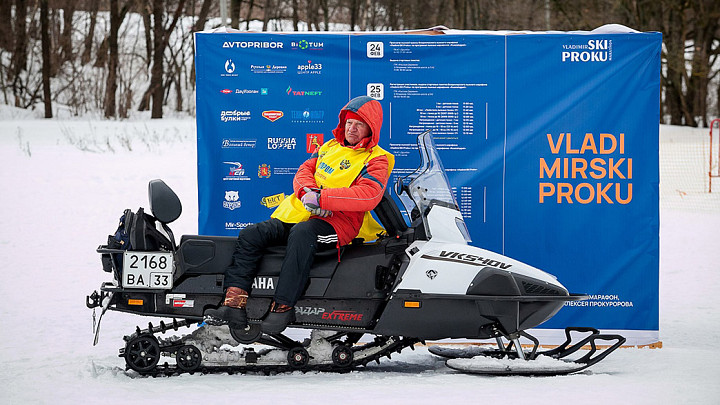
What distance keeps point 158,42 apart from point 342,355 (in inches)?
1077

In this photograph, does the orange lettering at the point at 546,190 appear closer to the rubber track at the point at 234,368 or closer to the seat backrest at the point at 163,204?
the rubber track at the point at 234,368

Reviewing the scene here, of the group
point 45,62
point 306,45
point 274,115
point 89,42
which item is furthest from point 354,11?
point 274,115

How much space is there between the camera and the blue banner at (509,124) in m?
6.41

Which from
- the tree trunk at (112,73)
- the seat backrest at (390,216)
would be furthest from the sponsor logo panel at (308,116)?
the tree trunk at (112,73)

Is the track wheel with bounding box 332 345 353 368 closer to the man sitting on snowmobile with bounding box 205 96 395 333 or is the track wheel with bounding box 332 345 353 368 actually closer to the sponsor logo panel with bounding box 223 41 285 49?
the man sitting on snowmobile with bounding box 205 96 395 333

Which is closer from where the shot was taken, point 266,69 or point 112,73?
point 266,69

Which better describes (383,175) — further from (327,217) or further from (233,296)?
(233,296)

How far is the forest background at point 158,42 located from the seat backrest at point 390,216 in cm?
2227

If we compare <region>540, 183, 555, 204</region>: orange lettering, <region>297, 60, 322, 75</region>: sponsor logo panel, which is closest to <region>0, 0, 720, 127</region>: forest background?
<region>297, 60, 322, 75</region>: sponsor logo panel

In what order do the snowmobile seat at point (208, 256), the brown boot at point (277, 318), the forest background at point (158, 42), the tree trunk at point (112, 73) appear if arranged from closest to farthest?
1. the brown boot at point (277, 318)
2. the snowmobile seat at point (208, 256)
3. the tree trunk at point (112, 73)
4. the forest background at point (158, 42)

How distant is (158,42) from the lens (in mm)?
30812

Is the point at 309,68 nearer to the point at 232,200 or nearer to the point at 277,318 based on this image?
the point at 232,200

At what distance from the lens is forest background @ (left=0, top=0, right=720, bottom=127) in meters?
29.1

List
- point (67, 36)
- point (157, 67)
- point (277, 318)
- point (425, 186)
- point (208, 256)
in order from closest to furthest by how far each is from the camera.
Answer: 1. point (277, 318)
2. point (208, 256)
3. point (425, 186)
4. point (157, 67)
5. point (67, 36)
